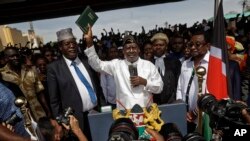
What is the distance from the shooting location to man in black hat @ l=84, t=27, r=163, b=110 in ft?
12.0

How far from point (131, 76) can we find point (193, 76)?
2.41 ft

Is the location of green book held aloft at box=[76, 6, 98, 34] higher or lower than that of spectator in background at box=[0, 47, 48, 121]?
higher

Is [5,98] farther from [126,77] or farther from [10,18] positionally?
[10,18]

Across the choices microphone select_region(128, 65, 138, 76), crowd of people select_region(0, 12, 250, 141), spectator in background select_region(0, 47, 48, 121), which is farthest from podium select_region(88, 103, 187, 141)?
spectator in background select_region(0, 47, 48, 121)

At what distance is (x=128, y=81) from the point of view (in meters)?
3.72

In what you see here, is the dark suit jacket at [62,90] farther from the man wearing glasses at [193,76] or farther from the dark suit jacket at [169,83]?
the man wearing glasses at [193,76]

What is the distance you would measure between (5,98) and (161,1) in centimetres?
942

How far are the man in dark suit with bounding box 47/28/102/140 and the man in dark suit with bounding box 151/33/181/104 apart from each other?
37.5 inches

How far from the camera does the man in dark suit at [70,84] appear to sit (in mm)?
3973

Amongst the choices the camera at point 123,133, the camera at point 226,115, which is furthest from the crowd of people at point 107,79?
the camera at point 226,115

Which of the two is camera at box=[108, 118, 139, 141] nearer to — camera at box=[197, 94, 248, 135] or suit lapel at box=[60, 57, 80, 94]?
camera at box=[197, 94, 248, 135]

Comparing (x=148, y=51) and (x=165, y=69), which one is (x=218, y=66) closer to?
(x=165, y=69)

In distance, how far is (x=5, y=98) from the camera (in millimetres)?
2795

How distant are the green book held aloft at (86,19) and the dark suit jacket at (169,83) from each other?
1.32 m
